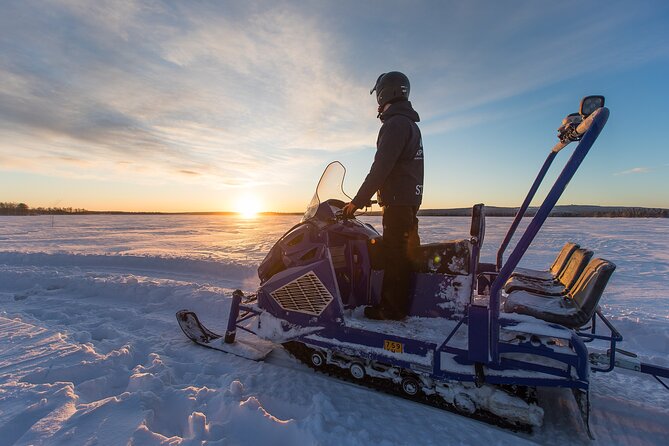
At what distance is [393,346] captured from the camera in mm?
2725

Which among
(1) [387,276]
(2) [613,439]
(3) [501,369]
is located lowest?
(2) [613,439]

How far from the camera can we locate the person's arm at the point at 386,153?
2.84 m

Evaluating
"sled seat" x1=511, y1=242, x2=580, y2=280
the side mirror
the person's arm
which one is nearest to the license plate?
the person's arm

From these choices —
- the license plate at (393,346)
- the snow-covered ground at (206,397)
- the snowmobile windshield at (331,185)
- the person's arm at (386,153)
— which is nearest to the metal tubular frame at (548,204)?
the license plate at (393,346)

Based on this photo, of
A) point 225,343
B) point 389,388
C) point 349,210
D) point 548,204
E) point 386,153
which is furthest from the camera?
point 225,343

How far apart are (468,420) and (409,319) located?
839mm

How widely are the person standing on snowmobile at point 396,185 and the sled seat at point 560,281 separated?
3.45ft

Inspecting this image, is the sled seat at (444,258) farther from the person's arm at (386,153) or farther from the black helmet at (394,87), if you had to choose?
the black helmet at (394,87)

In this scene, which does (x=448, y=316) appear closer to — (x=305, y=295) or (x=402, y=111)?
(x=305, y=295)

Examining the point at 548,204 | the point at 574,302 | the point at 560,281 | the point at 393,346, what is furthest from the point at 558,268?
the point at 393,346

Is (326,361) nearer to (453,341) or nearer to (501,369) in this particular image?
(453,341)

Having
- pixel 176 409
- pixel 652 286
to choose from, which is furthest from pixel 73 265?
pixel 652 286

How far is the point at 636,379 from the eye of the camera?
3.15 metres

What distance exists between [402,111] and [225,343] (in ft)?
9.50
